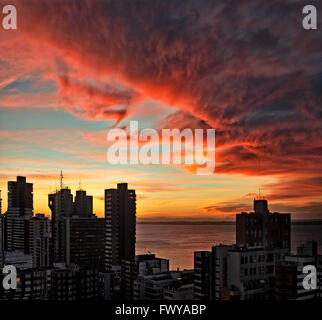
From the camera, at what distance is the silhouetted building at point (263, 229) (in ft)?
29.3

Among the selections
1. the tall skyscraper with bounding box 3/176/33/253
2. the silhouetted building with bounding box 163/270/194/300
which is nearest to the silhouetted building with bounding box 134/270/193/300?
the silhouetted building with bounding box 163/270/194/300

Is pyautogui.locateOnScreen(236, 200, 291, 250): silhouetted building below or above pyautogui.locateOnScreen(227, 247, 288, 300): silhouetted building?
above

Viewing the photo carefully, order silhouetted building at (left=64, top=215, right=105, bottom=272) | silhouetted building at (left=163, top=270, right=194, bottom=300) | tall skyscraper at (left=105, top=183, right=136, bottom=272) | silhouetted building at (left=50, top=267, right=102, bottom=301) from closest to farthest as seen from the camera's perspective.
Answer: silhouetted building at (left=163, top=270, right=194, bottom=300) → silhouetted building at (left=50, top=267, right=102, bottom=301) → tall skyscraper at (left=105, top=183, right=136, bottom=272) → silhouetted building at (left=64, top=215, right=105, bottom=272)

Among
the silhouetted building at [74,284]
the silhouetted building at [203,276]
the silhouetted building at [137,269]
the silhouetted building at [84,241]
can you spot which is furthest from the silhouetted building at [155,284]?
the silhouetted building at [84,241]

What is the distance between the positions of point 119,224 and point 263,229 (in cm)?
1403

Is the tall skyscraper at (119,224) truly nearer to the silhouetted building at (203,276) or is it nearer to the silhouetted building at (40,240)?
the silhouetted building at (40,240)

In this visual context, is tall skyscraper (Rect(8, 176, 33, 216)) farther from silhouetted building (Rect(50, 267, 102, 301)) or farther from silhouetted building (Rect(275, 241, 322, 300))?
silhouetted building (Rect(275, 241, 322, 300))

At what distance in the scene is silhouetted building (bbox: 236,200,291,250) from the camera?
8.92 metres

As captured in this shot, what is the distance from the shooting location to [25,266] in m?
18.5

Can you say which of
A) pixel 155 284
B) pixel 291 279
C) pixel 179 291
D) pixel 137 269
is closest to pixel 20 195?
pixel 137 269

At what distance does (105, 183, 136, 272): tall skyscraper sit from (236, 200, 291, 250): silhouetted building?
1280 cm

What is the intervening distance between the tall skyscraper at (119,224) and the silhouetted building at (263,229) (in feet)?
42.0
